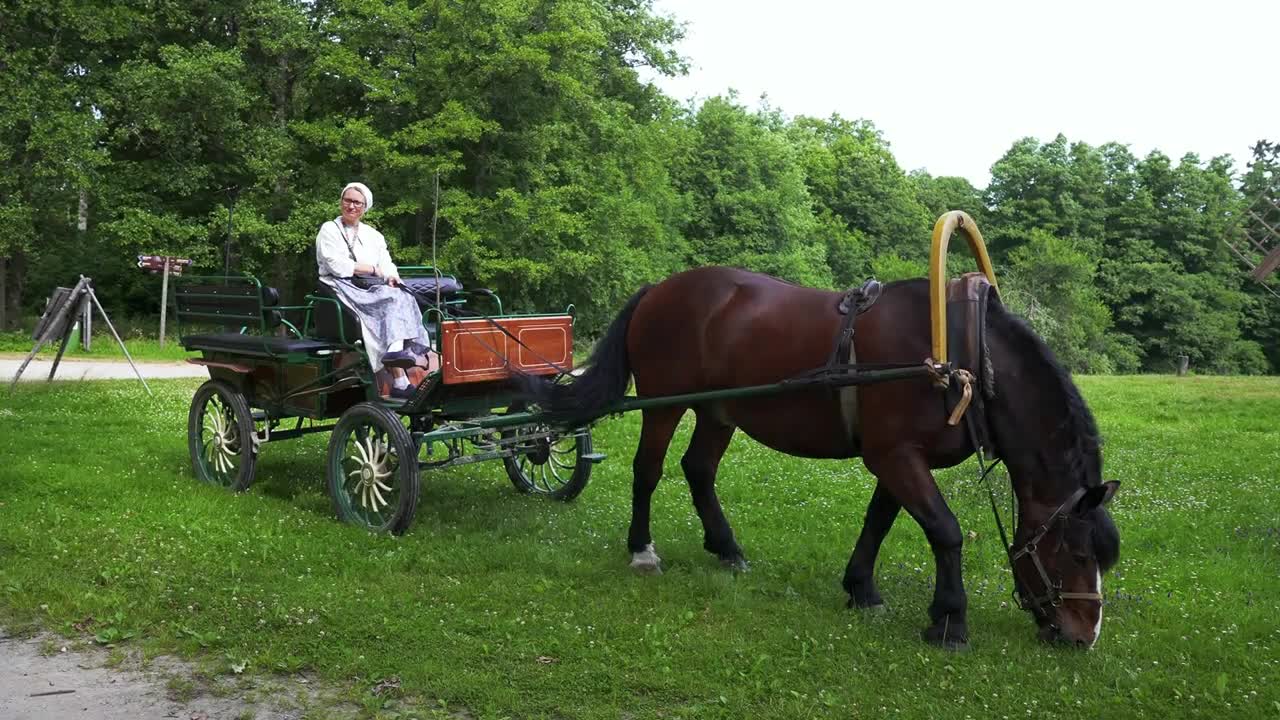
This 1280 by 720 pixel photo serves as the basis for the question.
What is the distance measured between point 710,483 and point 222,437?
14.4ft

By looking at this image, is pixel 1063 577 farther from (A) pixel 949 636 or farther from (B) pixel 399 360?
(B) pixel 399 360

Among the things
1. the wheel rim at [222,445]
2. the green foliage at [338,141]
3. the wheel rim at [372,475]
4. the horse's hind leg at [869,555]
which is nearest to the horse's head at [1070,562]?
the horse's hind leg at [869,555]

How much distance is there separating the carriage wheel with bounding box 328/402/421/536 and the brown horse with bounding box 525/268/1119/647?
1.02 m

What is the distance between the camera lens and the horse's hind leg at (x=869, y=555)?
5457 millimetres

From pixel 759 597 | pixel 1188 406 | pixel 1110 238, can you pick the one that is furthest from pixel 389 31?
pixel 1110 238

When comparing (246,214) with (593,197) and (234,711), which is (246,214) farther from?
(234,711)

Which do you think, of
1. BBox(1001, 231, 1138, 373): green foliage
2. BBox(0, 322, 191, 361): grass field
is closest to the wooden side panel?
BBox(0, 322, 191, 361): grass field

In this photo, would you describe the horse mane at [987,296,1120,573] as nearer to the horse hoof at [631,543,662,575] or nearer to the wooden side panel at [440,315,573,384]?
the horse hoof at [631,543,662,575]

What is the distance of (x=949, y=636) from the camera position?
4.84 m

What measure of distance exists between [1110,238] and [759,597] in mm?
55536

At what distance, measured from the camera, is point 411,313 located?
24.0 feet

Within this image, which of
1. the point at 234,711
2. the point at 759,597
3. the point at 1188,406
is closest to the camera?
the point at 234,711

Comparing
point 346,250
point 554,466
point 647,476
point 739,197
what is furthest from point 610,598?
point 739,197

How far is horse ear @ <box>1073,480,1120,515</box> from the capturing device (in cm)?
449
